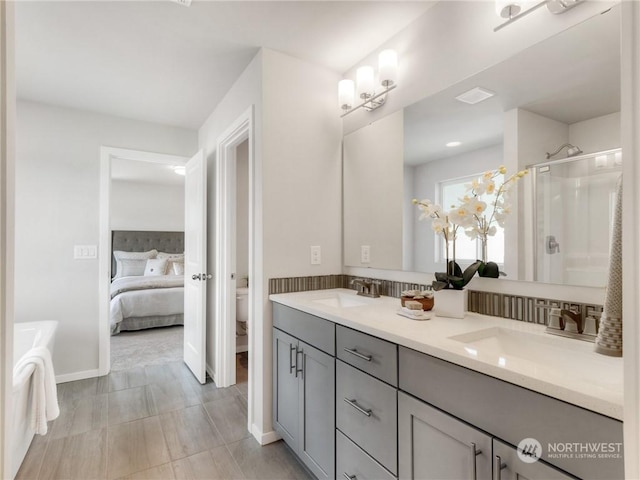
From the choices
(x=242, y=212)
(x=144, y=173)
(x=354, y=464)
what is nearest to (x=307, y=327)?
(x=354, y=464)

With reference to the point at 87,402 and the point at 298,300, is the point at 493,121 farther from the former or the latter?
the point at 87,402

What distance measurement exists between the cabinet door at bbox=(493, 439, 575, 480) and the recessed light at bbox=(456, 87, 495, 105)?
138cm

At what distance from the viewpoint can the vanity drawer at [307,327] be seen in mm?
1521

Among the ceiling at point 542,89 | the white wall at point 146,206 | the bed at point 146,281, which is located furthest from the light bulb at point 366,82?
the white wall at point 146,206

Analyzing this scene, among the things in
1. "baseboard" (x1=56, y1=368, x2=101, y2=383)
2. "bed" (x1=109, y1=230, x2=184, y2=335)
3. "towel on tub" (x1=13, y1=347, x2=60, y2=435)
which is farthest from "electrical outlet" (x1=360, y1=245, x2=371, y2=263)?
"bed" (x1=109, y1=230, x2=184, y2=335)

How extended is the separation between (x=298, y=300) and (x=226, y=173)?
1.46 meters

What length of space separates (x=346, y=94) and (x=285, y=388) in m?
1.86

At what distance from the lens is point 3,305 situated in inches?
26.6

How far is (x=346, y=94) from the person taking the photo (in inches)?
83.0

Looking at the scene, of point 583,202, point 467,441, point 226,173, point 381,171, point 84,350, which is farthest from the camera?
point 84,350

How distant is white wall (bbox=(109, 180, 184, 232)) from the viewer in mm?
6258

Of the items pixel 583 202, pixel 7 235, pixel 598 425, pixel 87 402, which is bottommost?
pixel 87 402

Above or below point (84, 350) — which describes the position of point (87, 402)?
below

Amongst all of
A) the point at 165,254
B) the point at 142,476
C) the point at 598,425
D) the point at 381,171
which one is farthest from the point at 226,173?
the point at 165,254
